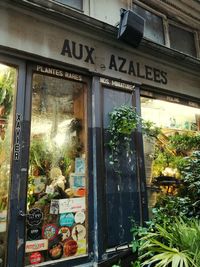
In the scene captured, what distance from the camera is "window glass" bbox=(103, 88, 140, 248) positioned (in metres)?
4.36

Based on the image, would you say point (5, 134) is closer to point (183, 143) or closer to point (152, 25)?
point (183, 143)

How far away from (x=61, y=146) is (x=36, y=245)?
5.38 feet

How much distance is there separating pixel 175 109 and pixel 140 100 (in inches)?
56.5

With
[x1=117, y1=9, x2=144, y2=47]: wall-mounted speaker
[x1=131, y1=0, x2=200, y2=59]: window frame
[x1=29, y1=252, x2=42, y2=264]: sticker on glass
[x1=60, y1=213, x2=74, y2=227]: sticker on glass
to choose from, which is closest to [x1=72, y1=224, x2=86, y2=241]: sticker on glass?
[x1=60, y1=213, x2=74, y2=227]: sticker on glass

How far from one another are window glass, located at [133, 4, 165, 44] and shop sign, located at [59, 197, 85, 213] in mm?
4423

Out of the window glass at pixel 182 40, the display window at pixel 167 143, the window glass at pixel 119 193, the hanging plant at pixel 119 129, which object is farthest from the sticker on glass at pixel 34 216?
the window glass at pixel 182 40

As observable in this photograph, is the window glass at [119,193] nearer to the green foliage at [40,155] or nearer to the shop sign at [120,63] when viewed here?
the shop sign at [120,63]

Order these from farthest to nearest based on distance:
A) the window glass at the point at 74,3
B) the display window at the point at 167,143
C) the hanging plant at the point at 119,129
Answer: the display window at the point at 167,143, the window glass at the point at 74,3, the hanging plant at the point at 119,129

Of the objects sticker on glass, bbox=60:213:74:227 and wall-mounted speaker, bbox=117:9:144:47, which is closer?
sticker on glass, bbox=60:213:74:227

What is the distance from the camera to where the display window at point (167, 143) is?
548 cm

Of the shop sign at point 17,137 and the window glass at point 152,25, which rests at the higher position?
the window glass at point 152,25

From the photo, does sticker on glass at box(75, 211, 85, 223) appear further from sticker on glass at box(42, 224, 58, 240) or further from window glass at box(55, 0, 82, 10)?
window glass at box(55, 0, 82, 10)

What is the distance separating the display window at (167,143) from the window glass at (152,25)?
1.74 meters

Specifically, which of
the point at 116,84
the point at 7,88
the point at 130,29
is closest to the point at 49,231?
the point at 7,88
